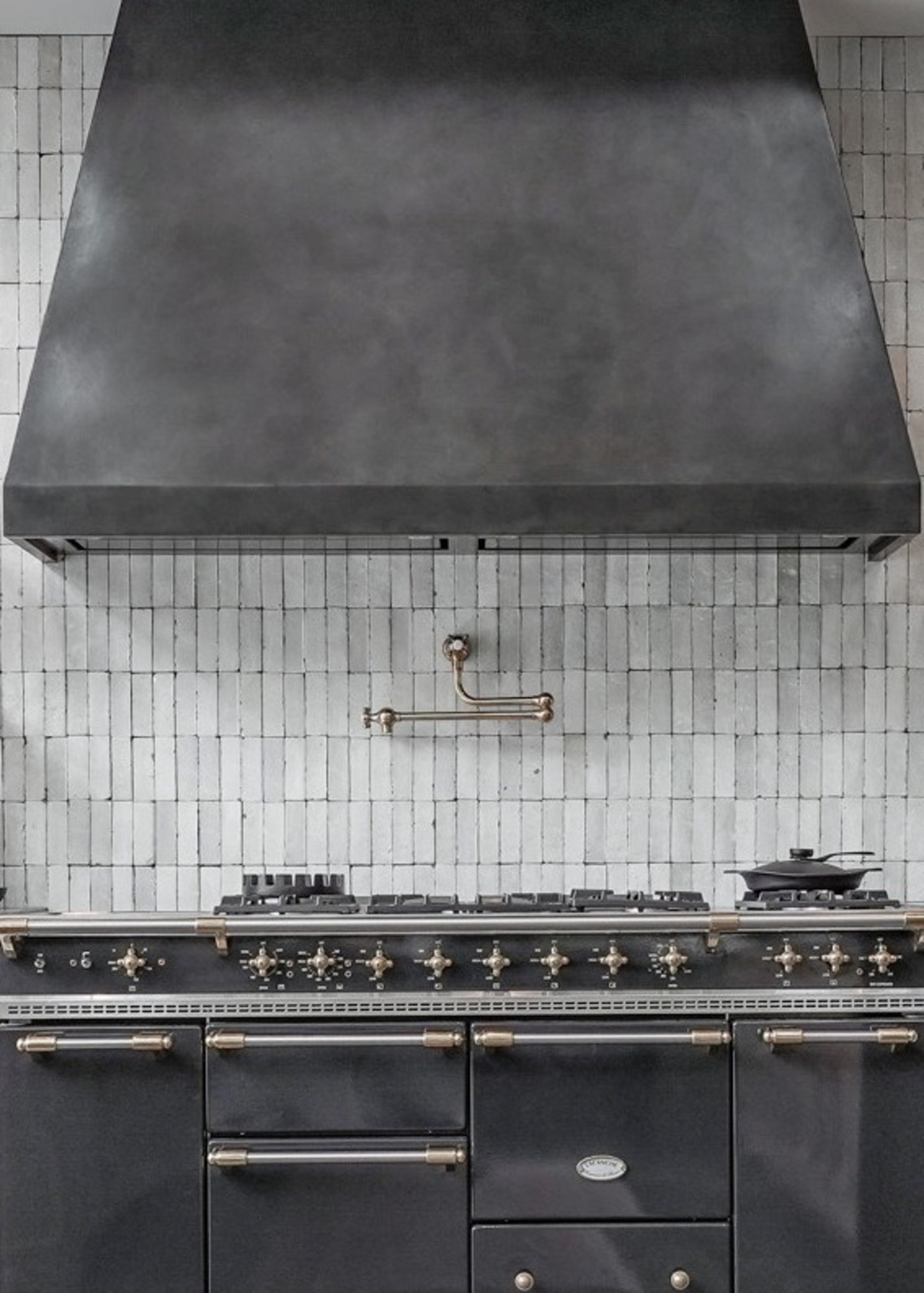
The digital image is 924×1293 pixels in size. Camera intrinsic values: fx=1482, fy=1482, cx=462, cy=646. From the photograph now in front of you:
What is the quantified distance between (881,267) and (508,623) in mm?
1164

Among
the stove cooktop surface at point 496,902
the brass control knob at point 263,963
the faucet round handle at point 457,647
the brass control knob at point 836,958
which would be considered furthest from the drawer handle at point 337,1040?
the faucet round handle at point 457,647

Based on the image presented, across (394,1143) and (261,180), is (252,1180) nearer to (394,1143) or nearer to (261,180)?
(394,1143)

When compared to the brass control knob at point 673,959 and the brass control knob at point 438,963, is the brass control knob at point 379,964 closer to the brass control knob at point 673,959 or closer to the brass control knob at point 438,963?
the brass control knob at point 438,963

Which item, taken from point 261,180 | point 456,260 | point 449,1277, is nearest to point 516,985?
point 449,1277

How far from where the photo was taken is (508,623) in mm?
3338

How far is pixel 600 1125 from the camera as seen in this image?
259cm

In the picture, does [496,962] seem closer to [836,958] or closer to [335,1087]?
[335,1087]

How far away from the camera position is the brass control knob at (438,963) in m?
2.61

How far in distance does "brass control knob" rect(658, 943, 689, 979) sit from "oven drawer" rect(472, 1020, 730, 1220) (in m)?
0.10

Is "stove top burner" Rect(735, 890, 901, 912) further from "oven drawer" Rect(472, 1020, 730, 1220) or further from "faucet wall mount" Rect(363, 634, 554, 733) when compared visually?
"faucet wall mount" Rect(363, 634, 554, 733)

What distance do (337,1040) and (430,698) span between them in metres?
0.94

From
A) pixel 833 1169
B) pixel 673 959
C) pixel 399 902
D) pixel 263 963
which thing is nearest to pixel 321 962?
pixel 263 963

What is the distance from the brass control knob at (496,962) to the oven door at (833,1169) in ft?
1.56

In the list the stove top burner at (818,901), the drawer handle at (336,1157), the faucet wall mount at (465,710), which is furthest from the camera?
the faucet wall mount at (465,710)
